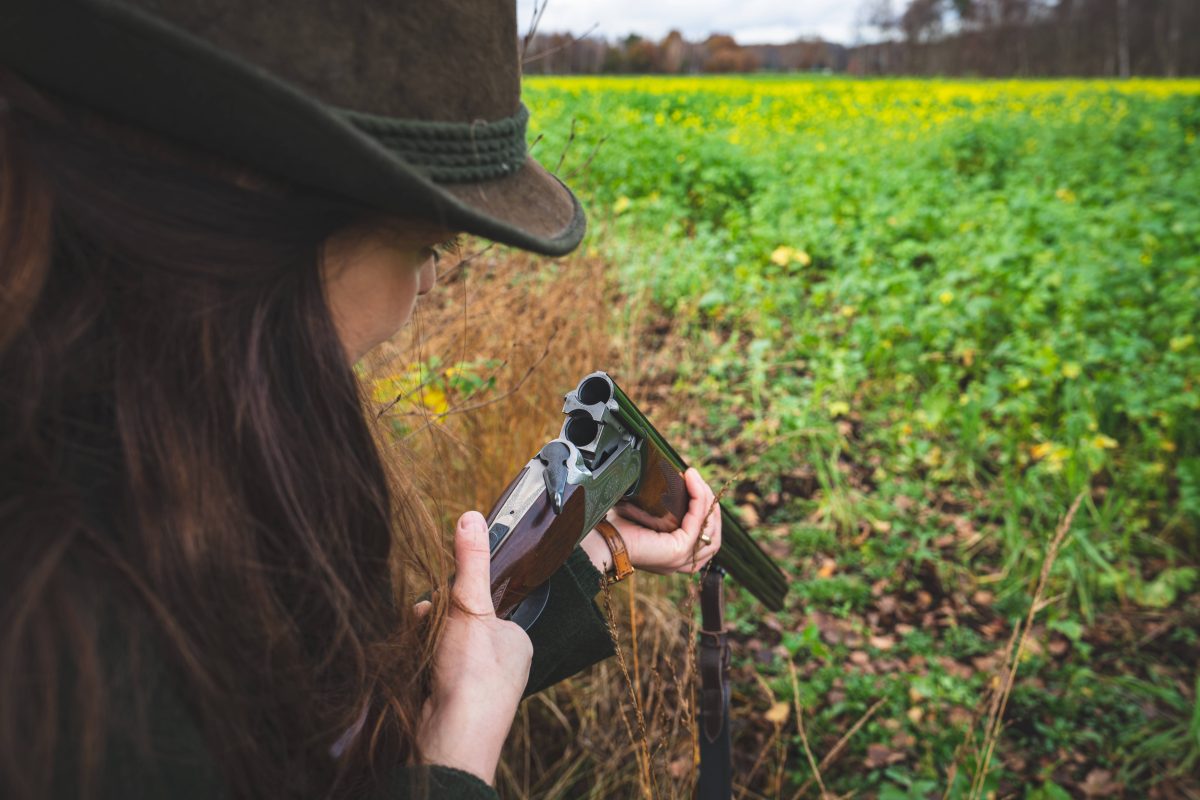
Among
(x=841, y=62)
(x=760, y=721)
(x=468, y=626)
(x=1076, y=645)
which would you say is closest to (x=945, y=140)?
(x=1076, y=645)

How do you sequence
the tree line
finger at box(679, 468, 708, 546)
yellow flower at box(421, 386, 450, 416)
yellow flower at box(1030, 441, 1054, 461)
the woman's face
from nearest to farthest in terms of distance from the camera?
the woman's face, finger at box(679, 468, 708, 546), yellow flower at box(421, 386, 450, 416), yellow flower at box(1030, 441, 1054, 461), the tree line

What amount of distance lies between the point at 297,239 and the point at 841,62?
185 ft

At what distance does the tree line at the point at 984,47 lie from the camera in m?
31.2

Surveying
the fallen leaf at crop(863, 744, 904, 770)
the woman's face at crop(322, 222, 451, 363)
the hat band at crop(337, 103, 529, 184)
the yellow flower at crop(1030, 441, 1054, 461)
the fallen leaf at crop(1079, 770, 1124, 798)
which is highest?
the hat band at crop(337, 103, 529, 184)

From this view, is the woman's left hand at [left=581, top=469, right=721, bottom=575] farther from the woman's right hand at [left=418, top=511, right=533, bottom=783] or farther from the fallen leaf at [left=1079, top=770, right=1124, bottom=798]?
the fallen leaf at [left=1079, top=770, right=1124, bottom=798]

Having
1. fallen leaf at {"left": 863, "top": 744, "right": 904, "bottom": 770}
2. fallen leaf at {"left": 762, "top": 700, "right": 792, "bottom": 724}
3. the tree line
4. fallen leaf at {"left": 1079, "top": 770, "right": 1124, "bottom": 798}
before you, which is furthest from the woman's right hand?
the tree line

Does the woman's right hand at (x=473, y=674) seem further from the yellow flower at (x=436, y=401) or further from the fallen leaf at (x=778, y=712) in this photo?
the fallen leaf at (x=778, y=712)

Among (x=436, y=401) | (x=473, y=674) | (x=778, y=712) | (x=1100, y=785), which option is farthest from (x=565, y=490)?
(x=1100, y=785)

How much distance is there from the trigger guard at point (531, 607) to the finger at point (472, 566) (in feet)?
0.71

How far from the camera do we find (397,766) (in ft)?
3.24

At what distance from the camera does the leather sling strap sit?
5.75 feet

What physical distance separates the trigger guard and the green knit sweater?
0.03m

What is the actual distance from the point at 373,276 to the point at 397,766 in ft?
1.99

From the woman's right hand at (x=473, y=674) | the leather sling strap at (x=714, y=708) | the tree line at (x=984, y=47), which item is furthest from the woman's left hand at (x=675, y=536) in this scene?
the tree line at (x=984, y=47)
